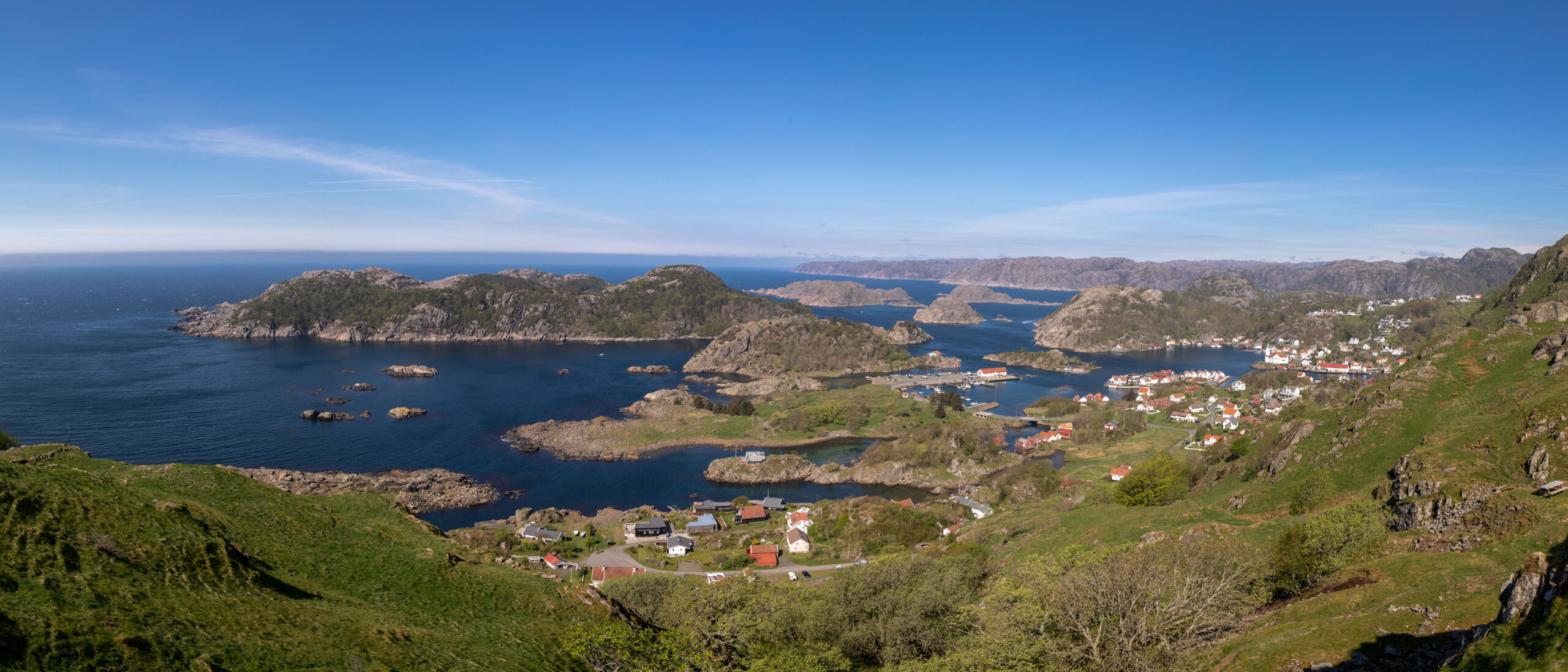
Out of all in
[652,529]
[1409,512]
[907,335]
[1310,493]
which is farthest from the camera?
[907,335]

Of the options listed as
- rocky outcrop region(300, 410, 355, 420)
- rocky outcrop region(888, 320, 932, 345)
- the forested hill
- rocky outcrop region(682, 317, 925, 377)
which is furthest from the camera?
rocky outcrop region(888, 320, 932, 345)

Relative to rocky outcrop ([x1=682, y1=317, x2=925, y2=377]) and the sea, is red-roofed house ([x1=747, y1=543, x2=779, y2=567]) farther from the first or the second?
rocky outcrop ([x1=682, y1=317, x2=925, y2=377])

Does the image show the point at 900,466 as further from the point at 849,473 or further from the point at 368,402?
the point at 368,402

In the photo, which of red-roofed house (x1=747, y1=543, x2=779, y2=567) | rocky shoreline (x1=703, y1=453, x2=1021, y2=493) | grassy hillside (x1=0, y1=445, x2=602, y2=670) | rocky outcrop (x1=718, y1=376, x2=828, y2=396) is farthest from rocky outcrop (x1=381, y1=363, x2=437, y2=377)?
grassy hillside (x1=0, y1=445, x2=602, y2=670)

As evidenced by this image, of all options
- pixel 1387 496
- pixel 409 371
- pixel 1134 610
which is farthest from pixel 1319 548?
pixel 409 371

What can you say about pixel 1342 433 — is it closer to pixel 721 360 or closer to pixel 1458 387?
pixel 1458 387

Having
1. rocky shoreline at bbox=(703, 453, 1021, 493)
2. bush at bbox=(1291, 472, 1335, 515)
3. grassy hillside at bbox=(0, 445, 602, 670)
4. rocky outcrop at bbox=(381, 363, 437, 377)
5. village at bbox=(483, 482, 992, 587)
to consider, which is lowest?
rocky shoreline at bbox=(703, 453, 1021, 493)
